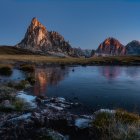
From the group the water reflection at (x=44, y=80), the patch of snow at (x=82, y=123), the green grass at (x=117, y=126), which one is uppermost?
the green grass at (x=117, y=126)

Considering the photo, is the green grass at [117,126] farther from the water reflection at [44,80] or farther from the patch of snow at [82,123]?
the water reflection at [44,80]

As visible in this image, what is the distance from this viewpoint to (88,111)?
1911cm

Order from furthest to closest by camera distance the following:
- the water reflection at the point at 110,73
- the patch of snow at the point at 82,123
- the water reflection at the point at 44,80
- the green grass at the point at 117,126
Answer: the water reflection at the point at 110,73 < the water reflection at the point at 44,80 < the patch of snow at the point at 82,123 < the green grass at the point at 117,126

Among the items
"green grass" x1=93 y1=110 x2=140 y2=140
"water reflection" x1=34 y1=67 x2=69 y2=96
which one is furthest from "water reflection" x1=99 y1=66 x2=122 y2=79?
"green grass" x1=93 y1=110 x2=140 y2=140

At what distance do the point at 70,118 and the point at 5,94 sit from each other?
896 centimetres

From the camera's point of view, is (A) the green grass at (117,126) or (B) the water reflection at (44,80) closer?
(A) the green grass at (117,126)

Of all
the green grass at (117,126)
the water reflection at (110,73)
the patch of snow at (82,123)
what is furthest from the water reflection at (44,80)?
the green grass at (117,126)

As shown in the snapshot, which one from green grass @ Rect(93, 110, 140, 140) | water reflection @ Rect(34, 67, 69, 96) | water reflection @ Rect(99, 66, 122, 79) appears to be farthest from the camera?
water reflection @ Rect(99, 66, 122, 79)

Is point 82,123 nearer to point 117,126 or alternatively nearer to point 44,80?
point 117,126

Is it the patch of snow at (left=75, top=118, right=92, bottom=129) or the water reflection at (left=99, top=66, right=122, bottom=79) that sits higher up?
the patch of snow at (left=75, top=118, right=92, bottom=129)

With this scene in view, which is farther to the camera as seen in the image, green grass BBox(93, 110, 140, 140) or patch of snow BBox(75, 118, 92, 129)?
patch of snow BBox(75, 118, 92, 129)

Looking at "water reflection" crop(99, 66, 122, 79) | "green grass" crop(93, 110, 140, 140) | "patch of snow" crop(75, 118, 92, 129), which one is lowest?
"water reflection" crop(99, 66, 122, 79)

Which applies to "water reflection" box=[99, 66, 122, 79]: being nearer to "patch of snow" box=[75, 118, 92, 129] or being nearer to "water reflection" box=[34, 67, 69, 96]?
"water reflection" box=[34, 67, 69, 96]

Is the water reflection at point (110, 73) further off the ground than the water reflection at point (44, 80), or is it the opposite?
the water reflection at point (44, 80)
